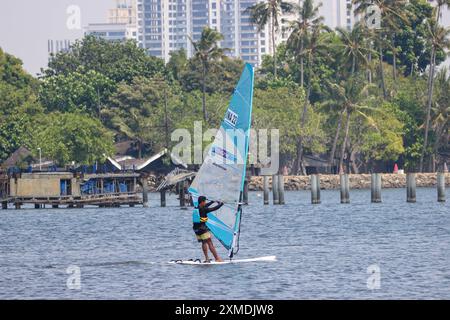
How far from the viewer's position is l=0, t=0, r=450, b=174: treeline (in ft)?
445

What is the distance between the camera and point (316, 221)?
75500 mm

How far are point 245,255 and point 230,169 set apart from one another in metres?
8.79

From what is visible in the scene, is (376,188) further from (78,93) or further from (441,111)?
(78,93)

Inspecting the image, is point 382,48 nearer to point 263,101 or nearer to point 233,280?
point 263,101

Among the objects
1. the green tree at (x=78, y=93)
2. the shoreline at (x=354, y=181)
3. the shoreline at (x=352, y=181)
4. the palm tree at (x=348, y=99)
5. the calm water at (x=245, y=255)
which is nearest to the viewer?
the calm water at (x=245, y=255)

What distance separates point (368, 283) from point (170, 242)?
1992 cm

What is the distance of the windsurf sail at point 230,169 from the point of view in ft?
141

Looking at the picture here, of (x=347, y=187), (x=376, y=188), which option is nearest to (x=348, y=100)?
(x=376, y=188)

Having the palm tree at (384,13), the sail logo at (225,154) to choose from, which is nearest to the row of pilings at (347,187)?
the sail logo at (225,154)

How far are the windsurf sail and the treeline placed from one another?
275 feet

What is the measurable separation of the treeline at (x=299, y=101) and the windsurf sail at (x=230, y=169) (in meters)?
83.7

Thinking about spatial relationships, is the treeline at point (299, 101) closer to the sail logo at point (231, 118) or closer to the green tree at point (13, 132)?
the green tree at point (13, 132)
